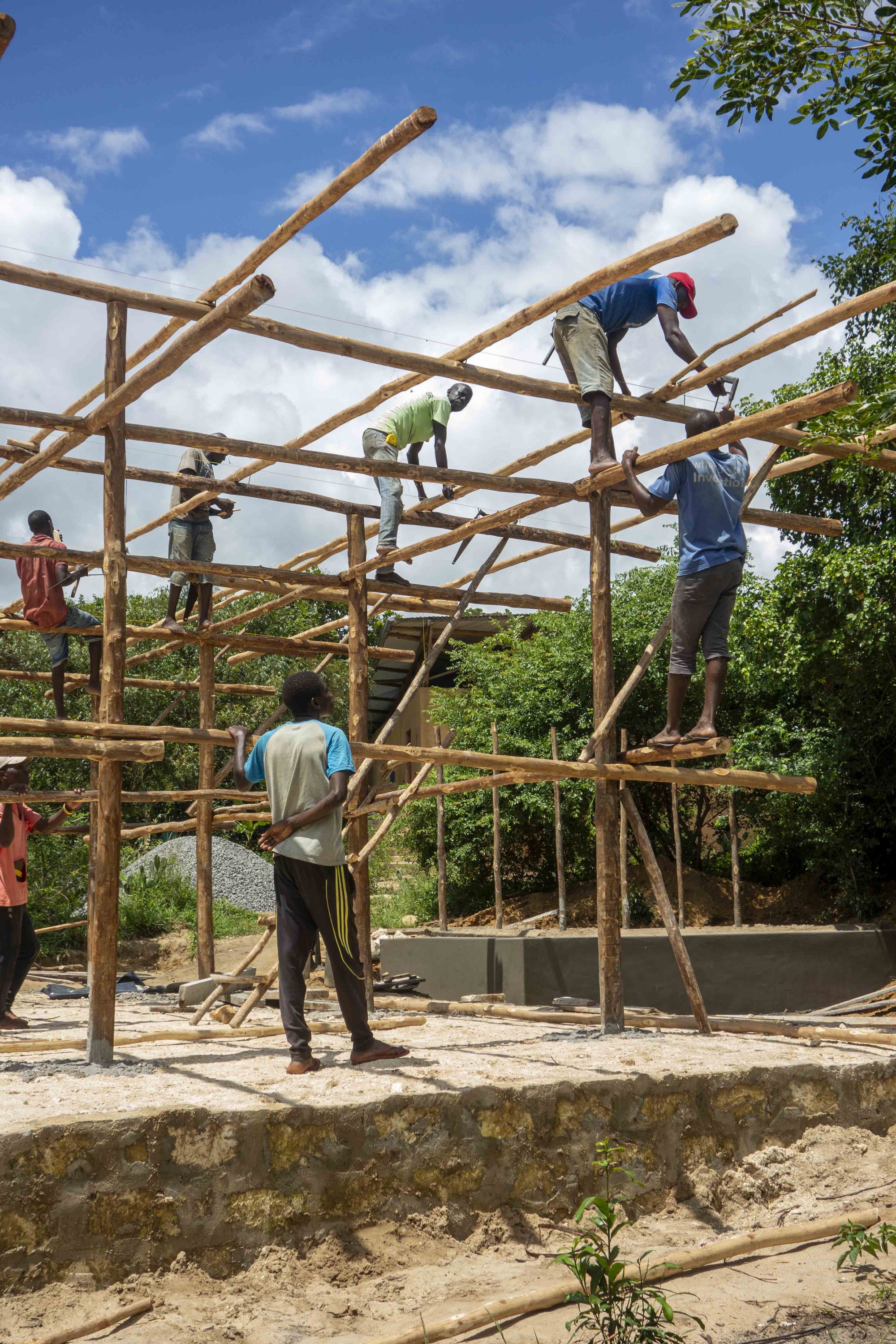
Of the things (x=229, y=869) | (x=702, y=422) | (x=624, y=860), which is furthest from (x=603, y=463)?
(x=229, y=869)

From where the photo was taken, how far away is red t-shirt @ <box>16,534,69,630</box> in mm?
8109

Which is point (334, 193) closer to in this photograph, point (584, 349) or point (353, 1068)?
point (584, 349)

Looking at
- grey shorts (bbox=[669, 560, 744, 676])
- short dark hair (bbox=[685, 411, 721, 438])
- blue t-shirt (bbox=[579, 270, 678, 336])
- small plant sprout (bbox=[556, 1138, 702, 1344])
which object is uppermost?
blue t-shirt (bbox=[579, 270, 678, 336])

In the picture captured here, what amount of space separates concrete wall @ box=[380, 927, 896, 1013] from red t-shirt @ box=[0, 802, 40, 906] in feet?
14.6

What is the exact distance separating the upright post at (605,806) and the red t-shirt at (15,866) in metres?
3.23

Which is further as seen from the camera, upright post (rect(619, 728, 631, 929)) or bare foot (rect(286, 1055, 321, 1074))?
upright post (rect(619, 728, 631, 929))

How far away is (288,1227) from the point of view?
4270mm

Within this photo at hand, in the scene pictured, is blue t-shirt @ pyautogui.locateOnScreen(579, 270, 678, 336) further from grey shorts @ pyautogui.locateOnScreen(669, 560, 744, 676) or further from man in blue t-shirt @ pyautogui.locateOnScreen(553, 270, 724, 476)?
grey shorts @ pyautogui.locateOnScreen(669, 560, 744, 676)

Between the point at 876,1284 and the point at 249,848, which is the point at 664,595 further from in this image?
the point at 876,1284

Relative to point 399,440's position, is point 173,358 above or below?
below

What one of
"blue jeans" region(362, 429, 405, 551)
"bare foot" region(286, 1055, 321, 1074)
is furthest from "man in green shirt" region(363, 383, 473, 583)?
"bare foot" region(286, 1055, 321, 1074)

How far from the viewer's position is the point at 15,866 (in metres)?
6.91

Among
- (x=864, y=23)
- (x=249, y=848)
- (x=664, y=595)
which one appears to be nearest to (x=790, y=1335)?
(x=864, y=23)

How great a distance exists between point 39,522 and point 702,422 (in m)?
4.51
